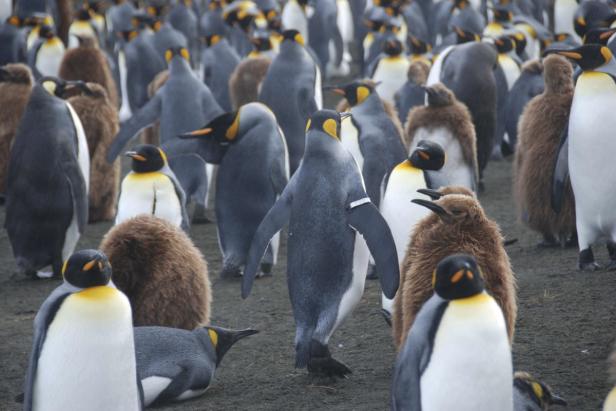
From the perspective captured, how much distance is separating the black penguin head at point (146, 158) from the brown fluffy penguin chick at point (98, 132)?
177 centimetres

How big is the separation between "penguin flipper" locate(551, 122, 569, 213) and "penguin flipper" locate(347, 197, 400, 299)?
159cm

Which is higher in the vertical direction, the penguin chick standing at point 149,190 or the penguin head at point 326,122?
the penguin head at point 326,122

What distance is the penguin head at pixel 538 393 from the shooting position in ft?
11.1

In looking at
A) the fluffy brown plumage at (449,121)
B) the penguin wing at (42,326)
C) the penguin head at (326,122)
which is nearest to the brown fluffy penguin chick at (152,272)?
the penguin head at (326,122)

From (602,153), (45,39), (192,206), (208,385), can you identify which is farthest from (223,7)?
(208,385)

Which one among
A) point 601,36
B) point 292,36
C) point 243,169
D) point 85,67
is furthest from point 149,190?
point 85,67

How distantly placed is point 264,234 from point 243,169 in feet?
5.14

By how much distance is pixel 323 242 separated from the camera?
4.18 meters

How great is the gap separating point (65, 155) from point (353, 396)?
276 cm

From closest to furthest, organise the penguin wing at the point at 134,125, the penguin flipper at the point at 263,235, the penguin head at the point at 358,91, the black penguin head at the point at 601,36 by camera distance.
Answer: the penguin flipper at the point at 263,235 < the black penguin head at the point at 601,36 < the penguin head at the point at 358,91 < the penguin wing at the point at 134,125

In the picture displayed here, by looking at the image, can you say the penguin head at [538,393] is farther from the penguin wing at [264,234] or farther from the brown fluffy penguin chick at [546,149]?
the brown fluffy penguin chick at [546,149]

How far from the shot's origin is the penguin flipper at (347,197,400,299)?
12.8 ft

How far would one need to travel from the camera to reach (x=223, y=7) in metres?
14.9

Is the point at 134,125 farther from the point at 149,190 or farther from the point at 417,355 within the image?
the point at 417,355
